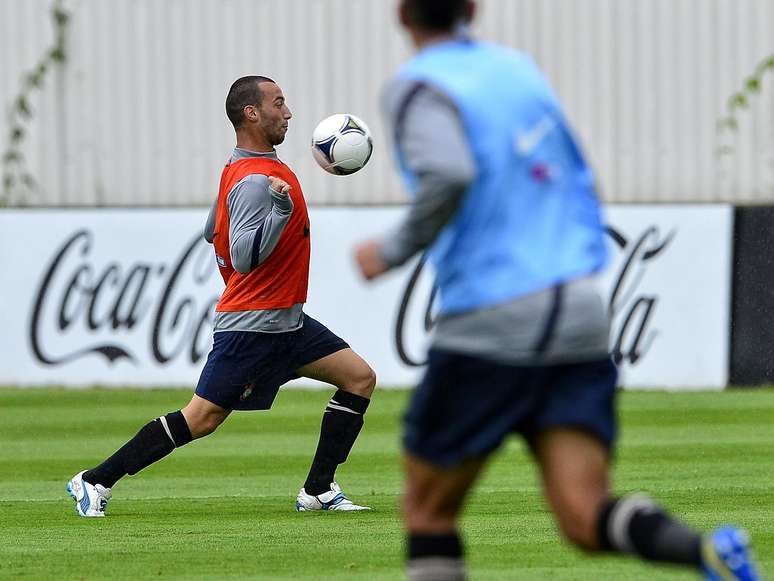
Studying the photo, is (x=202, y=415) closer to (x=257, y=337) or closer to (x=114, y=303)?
(x=257, y=337)

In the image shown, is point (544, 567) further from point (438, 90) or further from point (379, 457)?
point (379, 457)

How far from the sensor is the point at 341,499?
823 cm

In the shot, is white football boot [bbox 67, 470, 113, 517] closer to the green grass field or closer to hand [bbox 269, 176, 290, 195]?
the green grass field

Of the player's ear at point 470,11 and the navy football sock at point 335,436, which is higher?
the player's ear at point 470,11

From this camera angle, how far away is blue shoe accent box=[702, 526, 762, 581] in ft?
13.2

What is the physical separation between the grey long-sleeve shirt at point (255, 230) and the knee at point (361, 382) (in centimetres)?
42

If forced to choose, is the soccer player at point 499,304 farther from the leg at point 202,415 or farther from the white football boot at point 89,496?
the white football boot at point 89,496

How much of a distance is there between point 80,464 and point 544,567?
199 inches

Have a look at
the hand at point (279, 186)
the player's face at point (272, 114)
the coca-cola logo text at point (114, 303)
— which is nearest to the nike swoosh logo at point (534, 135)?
the hand at point (279, 186)

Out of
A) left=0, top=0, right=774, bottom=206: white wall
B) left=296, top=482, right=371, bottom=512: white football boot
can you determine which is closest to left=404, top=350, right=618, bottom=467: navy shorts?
left=296, top=482, right=371, bottom=512: white football boot

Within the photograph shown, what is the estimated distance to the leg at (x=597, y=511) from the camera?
13.6ft

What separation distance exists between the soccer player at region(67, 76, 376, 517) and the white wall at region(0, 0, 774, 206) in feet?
34.8

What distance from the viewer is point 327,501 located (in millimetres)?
8227

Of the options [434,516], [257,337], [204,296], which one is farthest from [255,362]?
[204,296]
